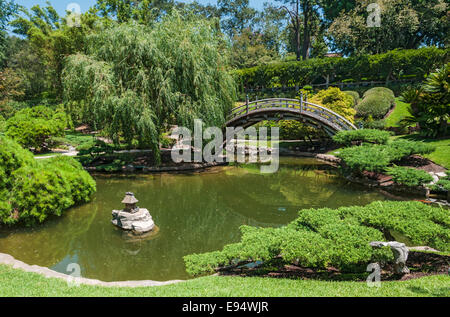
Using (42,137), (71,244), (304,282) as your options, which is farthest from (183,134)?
(304,282)

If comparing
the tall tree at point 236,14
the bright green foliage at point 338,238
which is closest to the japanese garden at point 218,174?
the bright green foliage at point 338,238

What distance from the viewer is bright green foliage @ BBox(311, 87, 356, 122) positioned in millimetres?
18031

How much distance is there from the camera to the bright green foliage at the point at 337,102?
18.0 metres

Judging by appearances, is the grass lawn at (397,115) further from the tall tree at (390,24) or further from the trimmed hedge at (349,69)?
the tall tree at (390,24)

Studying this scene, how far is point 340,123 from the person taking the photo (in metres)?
15.1

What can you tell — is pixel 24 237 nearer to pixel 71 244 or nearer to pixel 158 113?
pixel 71 244

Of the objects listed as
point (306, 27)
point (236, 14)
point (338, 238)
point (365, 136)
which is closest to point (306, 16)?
point (306, 27)

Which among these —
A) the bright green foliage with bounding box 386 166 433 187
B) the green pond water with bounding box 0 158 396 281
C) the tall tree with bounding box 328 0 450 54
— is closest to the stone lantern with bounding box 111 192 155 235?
the green pond water with bounding box 0 158 396 281

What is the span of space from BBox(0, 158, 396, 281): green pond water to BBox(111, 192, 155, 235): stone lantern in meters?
0.23

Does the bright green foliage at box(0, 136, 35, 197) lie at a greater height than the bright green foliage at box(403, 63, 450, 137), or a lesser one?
lesser

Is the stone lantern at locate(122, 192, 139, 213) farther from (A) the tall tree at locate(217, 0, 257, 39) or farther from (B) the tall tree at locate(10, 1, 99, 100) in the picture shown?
(A) the tall tree at locate(217, 0, 257, 39)

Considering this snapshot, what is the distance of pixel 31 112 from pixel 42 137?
1894mm

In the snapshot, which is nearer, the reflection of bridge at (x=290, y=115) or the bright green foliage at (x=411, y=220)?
the bright green foliage at (x=411, y=220)

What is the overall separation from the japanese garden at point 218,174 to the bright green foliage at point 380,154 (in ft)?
0.23
